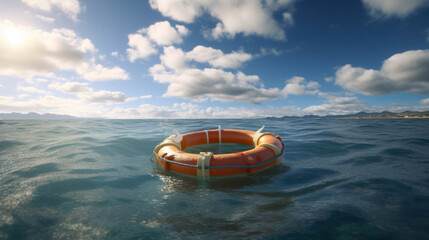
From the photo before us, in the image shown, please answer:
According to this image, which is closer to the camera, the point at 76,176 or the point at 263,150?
the point at 76,176

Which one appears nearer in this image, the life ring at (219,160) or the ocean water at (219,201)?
the ocean water at (219,201)

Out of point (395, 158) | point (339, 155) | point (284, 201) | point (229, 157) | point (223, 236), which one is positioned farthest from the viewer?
point (339, 155)

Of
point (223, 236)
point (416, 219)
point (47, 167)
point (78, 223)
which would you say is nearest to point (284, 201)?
point (223, 236)

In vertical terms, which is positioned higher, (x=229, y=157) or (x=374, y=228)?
(x=229, y=157)

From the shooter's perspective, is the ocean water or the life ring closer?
the ocean water

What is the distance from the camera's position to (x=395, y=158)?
5.31 m

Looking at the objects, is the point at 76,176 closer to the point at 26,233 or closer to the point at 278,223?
the point at 26,233

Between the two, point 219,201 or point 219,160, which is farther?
point 219,160

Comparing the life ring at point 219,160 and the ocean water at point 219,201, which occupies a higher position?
the life ring at point 219,160

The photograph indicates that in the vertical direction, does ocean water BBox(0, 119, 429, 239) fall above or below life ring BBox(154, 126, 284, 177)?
below

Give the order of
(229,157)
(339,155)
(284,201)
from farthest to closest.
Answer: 1. (339,155)
2. (229,157)
3. (284,201)

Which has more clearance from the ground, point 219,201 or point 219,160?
point 219,160

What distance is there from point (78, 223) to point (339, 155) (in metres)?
7.07

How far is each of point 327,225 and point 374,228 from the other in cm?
54
